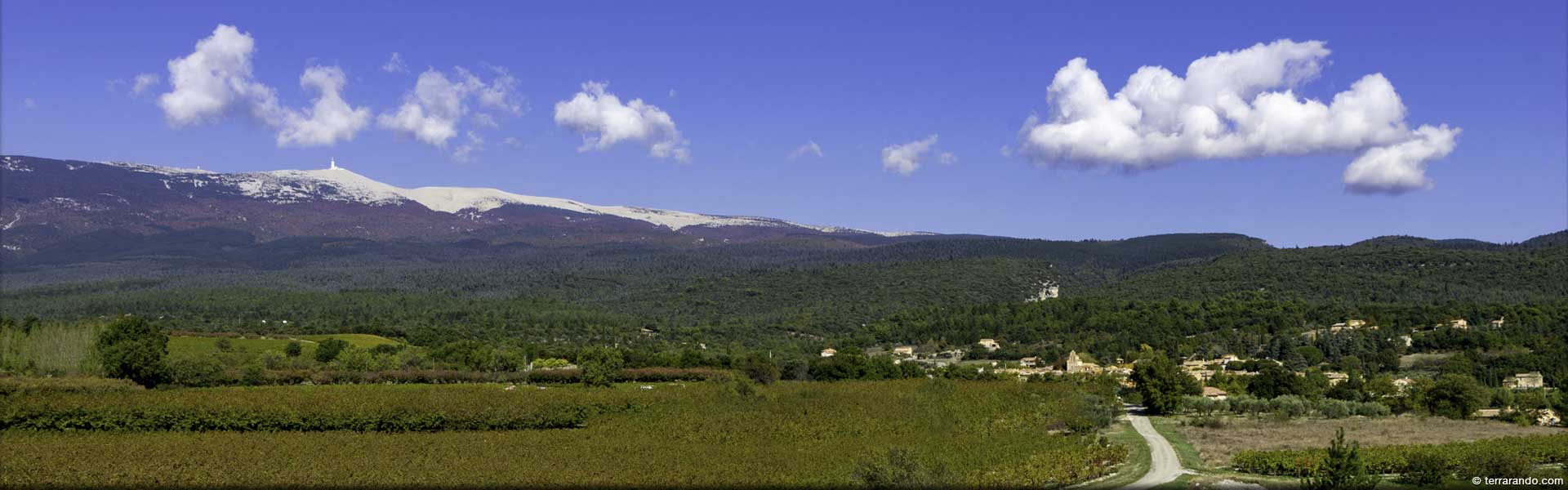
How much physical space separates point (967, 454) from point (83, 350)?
5660 centimetres

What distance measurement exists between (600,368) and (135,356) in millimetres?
26059

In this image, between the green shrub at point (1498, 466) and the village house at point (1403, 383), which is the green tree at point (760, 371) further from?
the green shrub at point (1498, 466)

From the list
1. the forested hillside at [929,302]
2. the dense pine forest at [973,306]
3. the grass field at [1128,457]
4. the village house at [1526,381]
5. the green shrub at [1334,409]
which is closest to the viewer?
the grass field at [1128,457]

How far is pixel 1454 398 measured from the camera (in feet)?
216

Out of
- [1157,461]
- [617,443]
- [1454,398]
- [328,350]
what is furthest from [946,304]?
[617,443]

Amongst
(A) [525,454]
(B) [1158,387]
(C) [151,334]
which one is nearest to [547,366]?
(C) [151,334]

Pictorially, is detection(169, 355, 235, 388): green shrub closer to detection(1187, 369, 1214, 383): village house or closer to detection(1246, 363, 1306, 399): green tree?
detection(1246, 363, 1306, 399): green tree

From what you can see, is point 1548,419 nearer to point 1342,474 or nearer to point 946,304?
point 1342,474

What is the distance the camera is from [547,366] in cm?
8269

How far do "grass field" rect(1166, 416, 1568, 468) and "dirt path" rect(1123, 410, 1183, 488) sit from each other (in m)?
1.21

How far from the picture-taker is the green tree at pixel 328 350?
3167 inches

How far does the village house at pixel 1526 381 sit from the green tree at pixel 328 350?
269ft

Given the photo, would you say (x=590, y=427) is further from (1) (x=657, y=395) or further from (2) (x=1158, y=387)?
(2) (x=1158, y=387)

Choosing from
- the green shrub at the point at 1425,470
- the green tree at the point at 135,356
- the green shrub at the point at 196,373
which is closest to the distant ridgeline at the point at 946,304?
the green shrub at the point at 196,373
